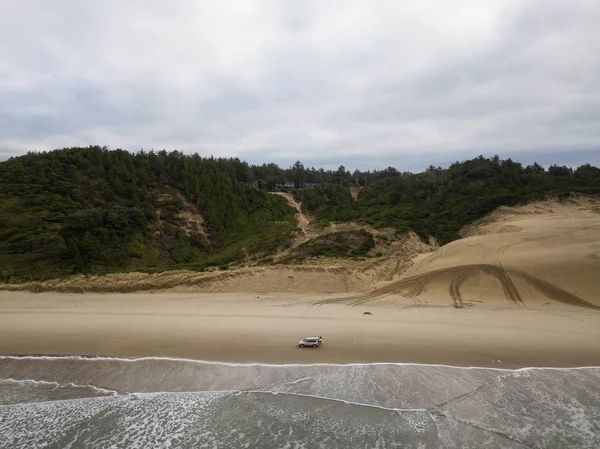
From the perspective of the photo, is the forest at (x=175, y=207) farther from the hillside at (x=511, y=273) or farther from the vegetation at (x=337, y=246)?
the hillside at (x=511, y=273)

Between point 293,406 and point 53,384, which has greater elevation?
point 53,384

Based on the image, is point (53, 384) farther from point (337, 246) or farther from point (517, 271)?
point (517, 271)

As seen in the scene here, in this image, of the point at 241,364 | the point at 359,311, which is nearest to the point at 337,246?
the point at 359,311

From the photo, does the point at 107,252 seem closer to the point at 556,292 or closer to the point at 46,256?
the point at 46,256

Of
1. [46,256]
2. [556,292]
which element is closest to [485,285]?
[556,292]

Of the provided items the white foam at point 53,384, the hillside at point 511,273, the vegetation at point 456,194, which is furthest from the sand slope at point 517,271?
the white foam at point 53,384
